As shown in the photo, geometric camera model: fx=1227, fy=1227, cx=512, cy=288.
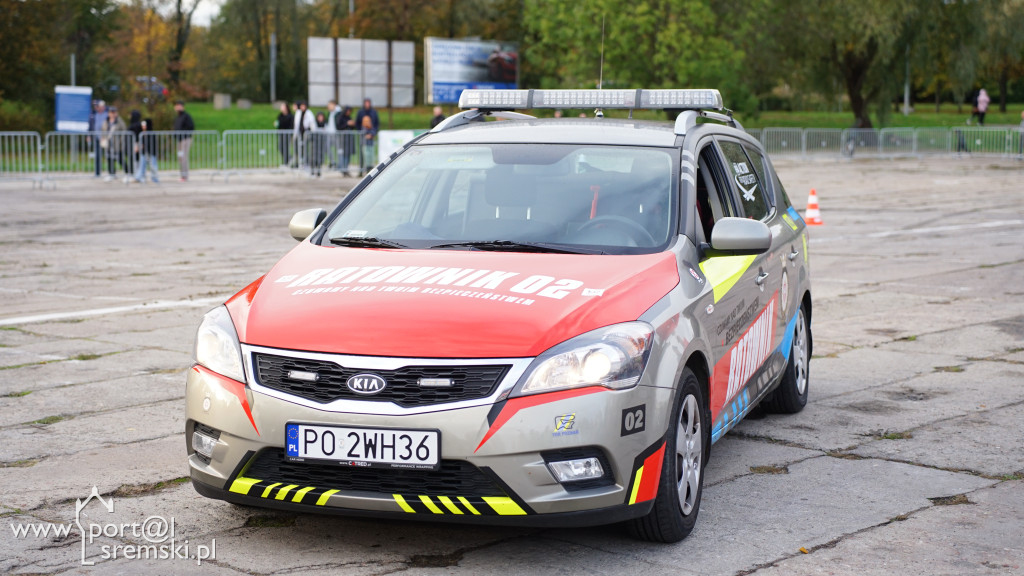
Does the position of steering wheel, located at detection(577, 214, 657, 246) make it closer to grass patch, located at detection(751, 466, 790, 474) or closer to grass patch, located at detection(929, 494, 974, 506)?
grass patch, located at detection(751, 466, 790, 474)

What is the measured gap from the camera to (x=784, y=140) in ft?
142

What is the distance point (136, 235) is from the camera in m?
17.6

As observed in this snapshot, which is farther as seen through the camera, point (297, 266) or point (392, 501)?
point (297, 266)

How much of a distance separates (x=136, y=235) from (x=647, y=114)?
44.5 m

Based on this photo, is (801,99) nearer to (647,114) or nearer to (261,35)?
(647,114)

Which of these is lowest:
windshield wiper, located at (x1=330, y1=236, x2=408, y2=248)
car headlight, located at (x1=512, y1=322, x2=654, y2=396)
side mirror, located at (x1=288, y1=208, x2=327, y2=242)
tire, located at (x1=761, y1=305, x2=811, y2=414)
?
tire, located at (x1=761, y1=305, x2=811, y2=414)

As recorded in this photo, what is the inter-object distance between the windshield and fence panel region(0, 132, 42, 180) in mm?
24195

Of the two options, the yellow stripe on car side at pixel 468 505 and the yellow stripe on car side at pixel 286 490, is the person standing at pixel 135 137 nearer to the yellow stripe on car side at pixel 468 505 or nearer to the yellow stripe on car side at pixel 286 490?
the yellow stripe on car side at pixel 286 490

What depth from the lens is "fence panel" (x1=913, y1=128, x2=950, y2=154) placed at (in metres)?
43.5

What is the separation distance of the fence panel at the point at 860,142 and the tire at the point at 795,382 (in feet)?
125

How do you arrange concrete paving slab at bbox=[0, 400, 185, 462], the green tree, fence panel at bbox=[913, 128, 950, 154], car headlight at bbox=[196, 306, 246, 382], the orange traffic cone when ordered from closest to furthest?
car headlight at bbox=[196, 306, 246, 382]
concrete paving slab at bbox=[0, 400, 185, 462]
the orange traffic cone
fence panel at bbox=[913, 128, 950, 154]
the green tree

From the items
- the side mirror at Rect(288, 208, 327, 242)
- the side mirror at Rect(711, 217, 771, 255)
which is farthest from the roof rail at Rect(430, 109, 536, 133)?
the side mirror at Rect(711, 217, 771, 255)

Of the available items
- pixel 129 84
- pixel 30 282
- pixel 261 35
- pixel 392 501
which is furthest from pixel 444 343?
pixel 261 35

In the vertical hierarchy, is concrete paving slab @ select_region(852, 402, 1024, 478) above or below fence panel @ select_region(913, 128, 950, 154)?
below
